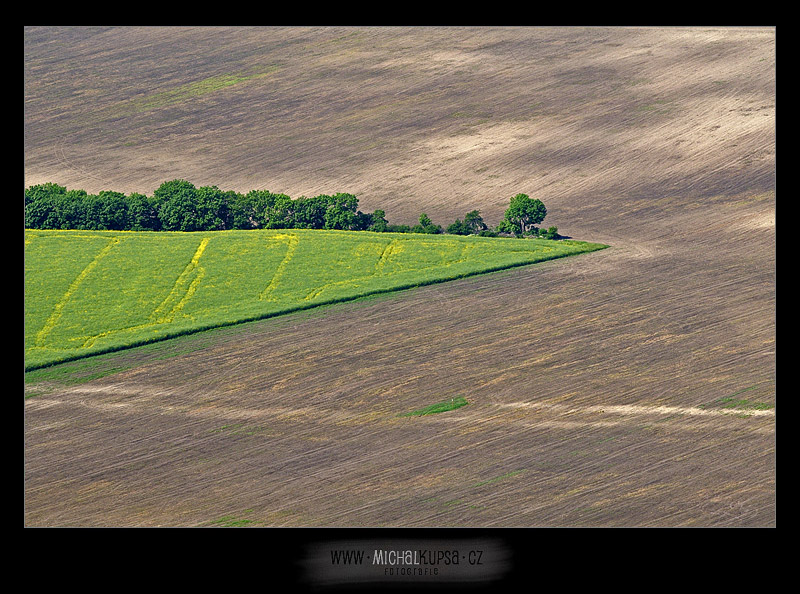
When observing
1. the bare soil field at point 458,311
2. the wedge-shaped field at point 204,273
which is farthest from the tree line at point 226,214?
the bare soil field at point 458,311

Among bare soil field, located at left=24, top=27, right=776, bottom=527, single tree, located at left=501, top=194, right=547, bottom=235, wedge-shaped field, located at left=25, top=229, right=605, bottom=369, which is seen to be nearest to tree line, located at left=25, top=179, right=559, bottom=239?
single tree, located at left=501, top=194, right=547, bottom=235

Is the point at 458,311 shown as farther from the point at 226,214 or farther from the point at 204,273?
the point at 226,214

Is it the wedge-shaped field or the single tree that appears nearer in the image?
the wedge-shaped field

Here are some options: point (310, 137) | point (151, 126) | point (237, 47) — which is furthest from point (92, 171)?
point (237, 47)

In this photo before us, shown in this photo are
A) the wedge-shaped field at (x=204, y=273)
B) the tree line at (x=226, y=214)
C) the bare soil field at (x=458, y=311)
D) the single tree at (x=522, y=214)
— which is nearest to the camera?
the bare soil field at (x=458, y=311)

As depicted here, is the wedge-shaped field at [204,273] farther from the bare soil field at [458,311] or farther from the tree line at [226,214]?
the bare soil field at [458,311]

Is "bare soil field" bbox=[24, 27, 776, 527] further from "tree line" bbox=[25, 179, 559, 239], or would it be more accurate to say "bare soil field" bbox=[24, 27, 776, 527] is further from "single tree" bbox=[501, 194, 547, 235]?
"tree line" bbox=[25, 179, 559, 239]

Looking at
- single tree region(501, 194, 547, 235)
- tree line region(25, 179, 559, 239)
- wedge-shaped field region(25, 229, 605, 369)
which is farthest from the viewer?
single tree region(501, 194, 547, 235)
